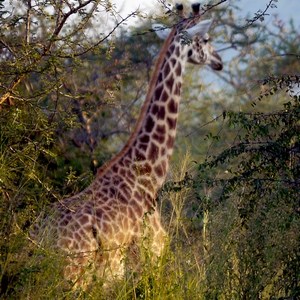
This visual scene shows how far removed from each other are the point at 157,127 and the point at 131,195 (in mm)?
735

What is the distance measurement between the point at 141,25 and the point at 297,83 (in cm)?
703

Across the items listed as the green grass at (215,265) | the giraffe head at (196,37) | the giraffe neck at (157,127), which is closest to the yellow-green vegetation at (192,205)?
the green grass at (215,265)

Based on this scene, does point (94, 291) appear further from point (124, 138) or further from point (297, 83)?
point (124, 138)

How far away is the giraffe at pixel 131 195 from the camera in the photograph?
4.20 metres

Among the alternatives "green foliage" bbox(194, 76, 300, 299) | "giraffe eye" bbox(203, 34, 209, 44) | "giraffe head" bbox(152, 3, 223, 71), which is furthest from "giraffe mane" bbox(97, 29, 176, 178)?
"green foliage" bbox(194, 76, 300, 299)

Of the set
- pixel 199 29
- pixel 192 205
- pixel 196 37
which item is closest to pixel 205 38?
pixel 196 37

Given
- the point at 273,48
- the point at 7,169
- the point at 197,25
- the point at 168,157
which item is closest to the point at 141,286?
the point at 7,169

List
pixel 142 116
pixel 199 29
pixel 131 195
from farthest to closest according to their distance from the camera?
pixel 199 29 → pixel 142 116 → pixel 131 195

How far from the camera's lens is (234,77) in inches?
583

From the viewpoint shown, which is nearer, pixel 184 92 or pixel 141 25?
pixel 141 25

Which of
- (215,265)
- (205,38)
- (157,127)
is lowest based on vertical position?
(215,265)

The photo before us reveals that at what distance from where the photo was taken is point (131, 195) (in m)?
4.73

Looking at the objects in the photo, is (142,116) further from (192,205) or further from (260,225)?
(260,225)

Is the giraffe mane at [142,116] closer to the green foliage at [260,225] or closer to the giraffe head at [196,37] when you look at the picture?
the giraffe head at [196,37]
